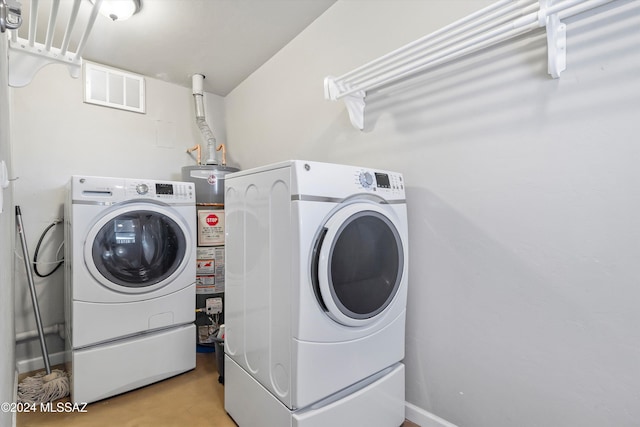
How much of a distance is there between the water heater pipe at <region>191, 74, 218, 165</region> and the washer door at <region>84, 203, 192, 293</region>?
93cm

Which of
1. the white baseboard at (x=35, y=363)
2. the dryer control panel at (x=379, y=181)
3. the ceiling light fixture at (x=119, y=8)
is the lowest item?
the white baseboard at (x=35, y=363)

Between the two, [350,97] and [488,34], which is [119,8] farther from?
[488,34]

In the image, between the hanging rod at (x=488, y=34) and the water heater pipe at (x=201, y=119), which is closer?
the hanging rod at (x=488, y=34)

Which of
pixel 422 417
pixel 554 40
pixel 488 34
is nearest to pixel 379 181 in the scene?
pixel 488 34

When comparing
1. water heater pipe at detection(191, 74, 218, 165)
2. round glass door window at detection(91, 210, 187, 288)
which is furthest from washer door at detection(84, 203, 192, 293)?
water heater pipe at detection(191, 74, 218, 165)

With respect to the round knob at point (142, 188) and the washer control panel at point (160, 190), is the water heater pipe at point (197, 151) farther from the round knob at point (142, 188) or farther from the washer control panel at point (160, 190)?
the round knob at point (142, 188)

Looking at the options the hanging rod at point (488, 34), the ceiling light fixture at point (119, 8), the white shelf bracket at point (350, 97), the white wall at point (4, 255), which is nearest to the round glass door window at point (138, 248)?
the white wall at point (4, 255)

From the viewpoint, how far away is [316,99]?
2.13 meters

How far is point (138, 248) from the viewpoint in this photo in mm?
1965

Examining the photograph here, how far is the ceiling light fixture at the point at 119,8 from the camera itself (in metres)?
1.80

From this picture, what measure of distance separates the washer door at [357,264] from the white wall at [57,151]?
2245 millimetres

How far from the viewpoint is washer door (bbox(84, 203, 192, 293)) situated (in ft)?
5.97

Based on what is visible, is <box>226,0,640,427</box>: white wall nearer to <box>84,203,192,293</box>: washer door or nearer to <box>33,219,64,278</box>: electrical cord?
<box>84,203,192,293</box>: washer door

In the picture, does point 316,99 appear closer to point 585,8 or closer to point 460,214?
point 460,214
